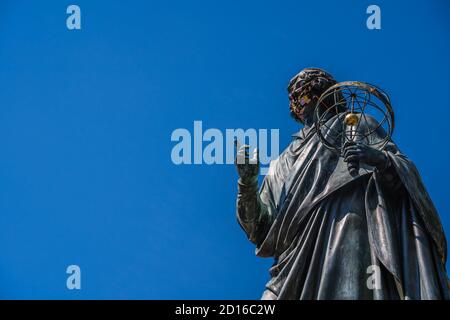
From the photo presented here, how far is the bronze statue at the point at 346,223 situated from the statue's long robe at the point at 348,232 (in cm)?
1

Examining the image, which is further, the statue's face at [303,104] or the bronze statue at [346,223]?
the statue's face at [303,104]

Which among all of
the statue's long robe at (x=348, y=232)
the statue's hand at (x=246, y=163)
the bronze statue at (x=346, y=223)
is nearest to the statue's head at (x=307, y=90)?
the bronze statue at (x=346, y=223)

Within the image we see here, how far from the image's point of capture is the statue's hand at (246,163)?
2791 cm

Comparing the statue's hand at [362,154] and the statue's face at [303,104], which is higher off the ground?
the statue's face at [303,104]

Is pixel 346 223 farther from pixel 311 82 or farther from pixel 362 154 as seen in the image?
pixel 311 82

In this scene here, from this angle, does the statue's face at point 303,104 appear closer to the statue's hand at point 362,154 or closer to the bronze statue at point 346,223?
the bronze statue at point 346,223

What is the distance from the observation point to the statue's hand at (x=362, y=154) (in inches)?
1072

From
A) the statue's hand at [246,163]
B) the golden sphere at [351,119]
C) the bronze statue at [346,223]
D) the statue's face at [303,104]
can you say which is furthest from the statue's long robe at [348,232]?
the statue's face at [303,104]

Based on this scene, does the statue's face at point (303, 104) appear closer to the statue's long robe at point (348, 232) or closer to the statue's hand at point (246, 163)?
the statue's long robe at point (348, 232)

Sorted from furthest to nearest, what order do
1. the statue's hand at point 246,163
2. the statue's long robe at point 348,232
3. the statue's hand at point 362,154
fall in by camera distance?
the statue's hand at point 246,163 < the statue's hand at point 362,154 < the statue's long robe at point 348,232

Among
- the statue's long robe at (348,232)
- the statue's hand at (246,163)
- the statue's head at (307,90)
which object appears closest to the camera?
the statue's long robe at (348,232)

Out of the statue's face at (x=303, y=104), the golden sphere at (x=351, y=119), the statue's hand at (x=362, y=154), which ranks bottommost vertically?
the statue's hand at (x=362, y=154)

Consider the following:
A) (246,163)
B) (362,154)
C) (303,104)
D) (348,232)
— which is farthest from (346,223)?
(303,104)
